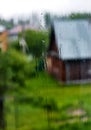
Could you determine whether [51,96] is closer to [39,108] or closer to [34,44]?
[39,108]

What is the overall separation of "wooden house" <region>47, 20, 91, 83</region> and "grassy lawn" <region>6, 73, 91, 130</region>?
2cm

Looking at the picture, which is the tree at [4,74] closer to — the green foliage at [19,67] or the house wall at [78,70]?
the green foliage at [19,67]

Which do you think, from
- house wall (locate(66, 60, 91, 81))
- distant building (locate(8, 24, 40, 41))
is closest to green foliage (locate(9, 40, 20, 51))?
distant building (locate(8, 24, 40, 41))

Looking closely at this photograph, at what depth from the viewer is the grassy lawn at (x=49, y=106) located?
78 cm

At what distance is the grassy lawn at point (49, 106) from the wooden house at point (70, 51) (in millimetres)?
22

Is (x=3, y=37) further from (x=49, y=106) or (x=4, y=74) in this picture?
(x=49, y=106)

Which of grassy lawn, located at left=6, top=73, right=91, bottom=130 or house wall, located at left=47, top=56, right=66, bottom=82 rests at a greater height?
house wall, located at left=47, top=56, right=66, bottom=82

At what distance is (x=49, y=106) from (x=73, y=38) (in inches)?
6.9

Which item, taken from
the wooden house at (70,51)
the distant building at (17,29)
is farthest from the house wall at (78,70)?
the distant building at (17,29)

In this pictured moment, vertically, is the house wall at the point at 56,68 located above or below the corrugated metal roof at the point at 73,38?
below

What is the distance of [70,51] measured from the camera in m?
0.73

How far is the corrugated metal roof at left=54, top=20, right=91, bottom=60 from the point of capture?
73 centimetres

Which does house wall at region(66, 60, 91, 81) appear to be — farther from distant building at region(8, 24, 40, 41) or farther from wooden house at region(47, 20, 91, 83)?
distant building at region(8, 24, 40, 41)

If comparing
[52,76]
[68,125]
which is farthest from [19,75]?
[68,125]
